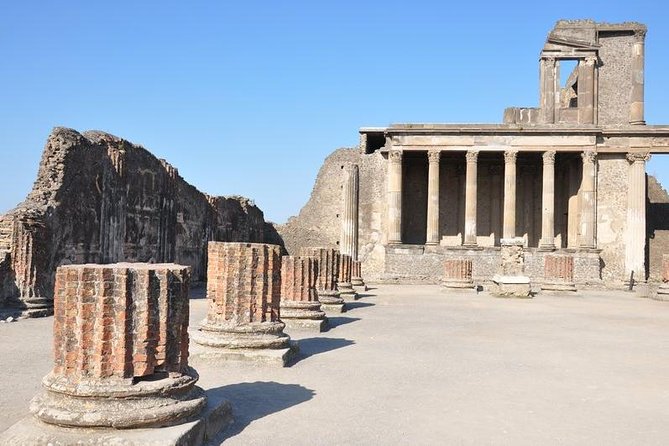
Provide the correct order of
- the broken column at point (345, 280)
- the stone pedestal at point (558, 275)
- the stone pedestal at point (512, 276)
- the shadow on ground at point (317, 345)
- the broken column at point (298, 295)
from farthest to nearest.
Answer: the stone pedestal at point (558, 275), the stone pedestal at point (512, 276), the broken column at point (345, 280), the broken column at point (298, 295), the shadow on ground at point (317, 345)

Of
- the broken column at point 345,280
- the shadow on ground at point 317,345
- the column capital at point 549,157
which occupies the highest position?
the column capital at point 549,157

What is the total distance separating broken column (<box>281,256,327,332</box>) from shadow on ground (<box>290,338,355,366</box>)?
2.59ft

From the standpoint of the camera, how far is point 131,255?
49.6 ft

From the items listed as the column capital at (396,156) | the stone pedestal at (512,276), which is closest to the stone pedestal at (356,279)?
the stone pedestal at (512,276)

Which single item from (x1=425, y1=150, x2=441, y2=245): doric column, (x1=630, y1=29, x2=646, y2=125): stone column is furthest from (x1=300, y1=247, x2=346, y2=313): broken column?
(x1=630, y1=29, x2=646, y2=125): stone column

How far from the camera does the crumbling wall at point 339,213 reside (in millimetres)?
29250

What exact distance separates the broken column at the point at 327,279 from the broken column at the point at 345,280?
288 cm

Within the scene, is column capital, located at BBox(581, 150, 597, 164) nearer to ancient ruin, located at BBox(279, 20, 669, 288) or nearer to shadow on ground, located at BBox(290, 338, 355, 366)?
ancient ruin, located at BBox(279, 20, 669, 288)

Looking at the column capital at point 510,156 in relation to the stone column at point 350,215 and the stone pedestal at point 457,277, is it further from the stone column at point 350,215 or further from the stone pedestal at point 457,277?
the stone pedestal at point 457,277

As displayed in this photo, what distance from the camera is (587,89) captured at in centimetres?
2964

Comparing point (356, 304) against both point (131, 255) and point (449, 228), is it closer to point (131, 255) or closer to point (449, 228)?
point (131, 255)

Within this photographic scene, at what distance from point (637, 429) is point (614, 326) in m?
7.18

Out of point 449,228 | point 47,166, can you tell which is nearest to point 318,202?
point 449,228

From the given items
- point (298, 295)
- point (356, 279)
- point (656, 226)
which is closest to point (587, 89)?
point (656, 226)
